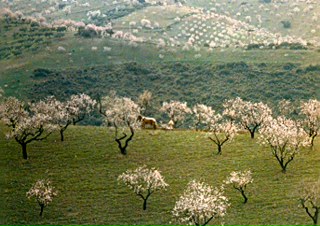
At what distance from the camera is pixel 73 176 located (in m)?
69.4

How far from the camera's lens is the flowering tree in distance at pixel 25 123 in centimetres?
7294

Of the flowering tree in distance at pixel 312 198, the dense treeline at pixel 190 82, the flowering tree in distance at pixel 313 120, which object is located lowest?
the dense treeline at pixel 190 82

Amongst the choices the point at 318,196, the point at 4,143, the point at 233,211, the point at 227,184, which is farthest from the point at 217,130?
the point at 4,143

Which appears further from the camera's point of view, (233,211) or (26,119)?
(26,119)

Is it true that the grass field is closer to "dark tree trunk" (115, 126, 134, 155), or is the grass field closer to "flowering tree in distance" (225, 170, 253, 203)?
"dark tree trunk" (115, 126, 134, 155)

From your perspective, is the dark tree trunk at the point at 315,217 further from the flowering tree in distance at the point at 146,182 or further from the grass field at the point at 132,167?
the flowering tree in distance at the point at 146,182

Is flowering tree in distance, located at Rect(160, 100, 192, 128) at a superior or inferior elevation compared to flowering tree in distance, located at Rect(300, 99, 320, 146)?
inferior

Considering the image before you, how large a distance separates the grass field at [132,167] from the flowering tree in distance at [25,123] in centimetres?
198

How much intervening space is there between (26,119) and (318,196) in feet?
135

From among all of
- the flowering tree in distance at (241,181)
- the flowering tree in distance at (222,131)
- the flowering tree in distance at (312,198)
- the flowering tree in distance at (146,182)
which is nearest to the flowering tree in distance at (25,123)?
the flowering tree in distance at (146,182)

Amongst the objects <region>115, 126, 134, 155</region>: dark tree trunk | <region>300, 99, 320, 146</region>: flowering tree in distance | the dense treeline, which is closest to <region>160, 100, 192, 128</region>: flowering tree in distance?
<region>115, 126, 134, 155</region>: dark tree trunk

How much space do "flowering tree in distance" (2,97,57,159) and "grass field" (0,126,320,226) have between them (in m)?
1.98

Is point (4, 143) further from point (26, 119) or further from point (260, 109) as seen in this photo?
point (260, 109)

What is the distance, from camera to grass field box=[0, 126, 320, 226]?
59.9 m
